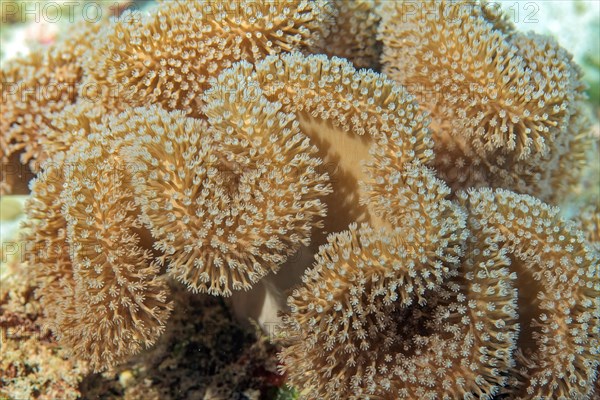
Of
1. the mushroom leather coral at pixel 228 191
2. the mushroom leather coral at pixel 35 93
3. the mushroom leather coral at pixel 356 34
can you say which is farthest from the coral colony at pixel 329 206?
the mushroom leather coral at pixel 35 93

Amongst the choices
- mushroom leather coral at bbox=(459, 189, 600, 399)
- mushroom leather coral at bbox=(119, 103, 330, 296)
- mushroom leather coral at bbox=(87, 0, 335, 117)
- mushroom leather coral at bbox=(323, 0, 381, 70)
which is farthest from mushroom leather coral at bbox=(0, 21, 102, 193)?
mushroom leather coral at bbox=(459, 189, 600, 399)

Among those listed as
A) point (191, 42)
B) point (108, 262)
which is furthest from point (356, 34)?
point (108, 262)

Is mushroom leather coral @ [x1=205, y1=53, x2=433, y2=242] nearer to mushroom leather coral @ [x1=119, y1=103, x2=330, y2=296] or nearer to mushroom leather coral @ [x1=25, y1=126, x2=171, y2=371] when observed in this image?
mushroom leather coral @ [x1=119, y1=103, x2=330, y2=296]

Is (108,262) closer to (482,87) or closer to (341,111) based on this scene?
(341,111)

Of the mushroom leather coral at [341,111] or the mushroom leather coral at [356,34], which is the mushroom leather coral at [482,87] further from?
the mushroom leather coral at [341,111]

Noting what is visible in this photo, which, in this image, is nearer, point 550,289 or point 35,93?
point 550,289

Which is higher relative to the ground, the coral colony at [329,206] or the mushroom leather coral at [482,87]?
the mushroom leather coral at [482,87]

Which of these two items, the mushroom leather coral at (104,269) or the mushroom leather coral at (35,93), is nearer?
the mushroom leather coral at (104,269)

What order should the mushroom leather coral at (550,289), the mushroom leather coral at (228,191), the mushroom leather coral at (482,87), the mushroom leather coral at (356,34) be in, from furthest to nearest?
the mushroom leather coral at (356,34)
the mushroom leather coral at (482,87)
the mushroom leather coral at (550,289)
the mushroom leather coral at (228,191)
